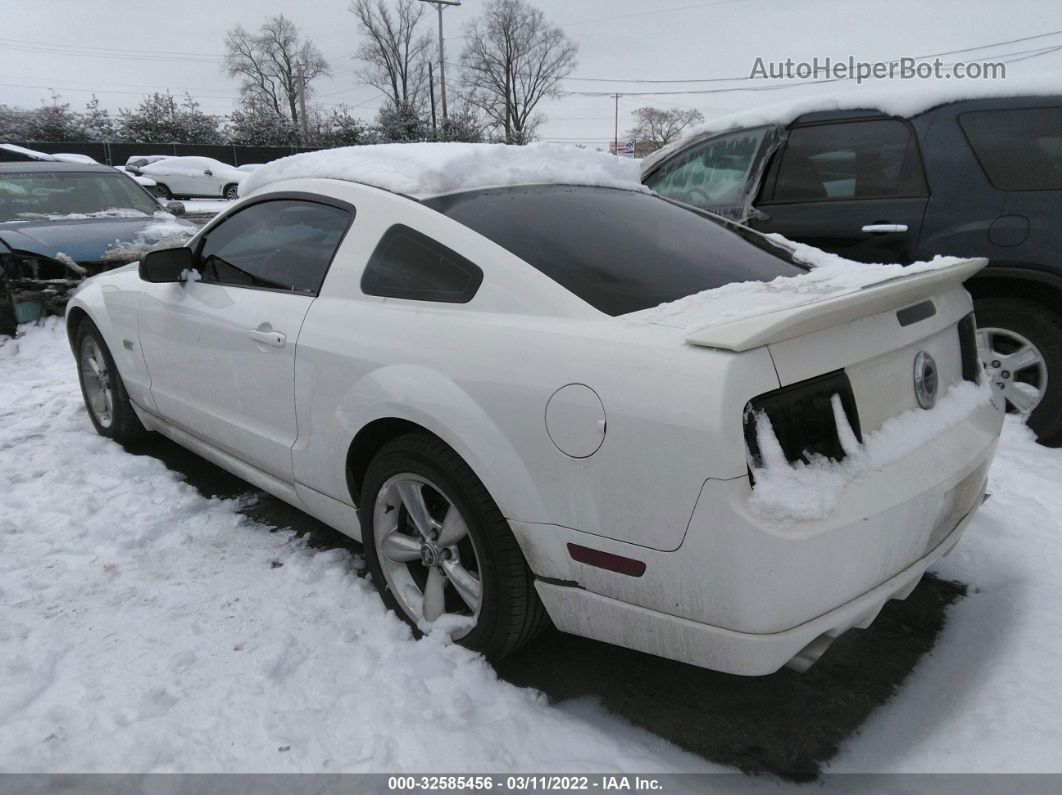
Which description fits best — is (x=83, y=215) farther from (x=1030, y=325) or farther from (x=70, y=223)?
(x=1030, y=325)

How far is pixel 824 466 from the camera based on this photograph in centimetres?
176

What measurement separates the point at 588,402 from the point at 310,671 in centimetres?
127

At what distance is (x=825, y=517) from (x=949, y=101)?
10.8ft

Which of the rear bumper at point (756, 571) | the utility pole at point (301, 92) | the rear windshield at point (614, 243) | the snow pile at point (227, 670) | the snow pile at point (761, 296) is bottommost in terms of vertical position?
the snow pile at point (227, 670)

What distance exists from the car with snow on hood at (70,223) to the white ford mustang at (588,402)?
413 centimetres

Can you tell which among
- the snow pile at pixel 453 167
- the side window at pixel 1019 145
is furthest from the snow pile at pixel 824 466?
the side window at pixel 1019 145

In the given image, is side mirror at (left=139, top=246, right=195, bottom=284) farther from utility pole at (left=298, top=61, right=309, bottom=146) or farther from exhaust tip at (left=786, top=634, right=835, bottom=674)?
utility pole at (left=298, top=61, right=309, bottom=146)

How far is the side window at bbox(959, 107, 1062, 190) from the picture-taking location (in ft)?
Result: 12.0

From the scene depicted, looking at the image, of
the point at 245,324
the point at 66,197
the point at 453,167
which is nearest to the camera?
the point at 453,167

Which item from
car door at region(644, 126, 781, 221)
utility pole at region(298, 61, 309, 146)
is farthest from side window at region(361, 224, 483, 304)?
utility pole at region(298, 61, 309, 146)

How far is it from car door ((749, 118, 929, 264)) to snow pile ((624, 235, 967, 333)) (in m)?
1.74

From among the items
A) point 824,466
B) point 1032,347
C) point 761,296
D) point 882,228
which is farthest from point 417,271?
point 1032,347

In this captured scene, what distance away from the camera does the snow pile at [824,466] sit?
1651mm

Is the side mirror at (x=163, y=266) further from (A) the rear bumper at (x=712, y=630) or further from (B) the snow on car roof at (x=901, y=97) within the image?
(B) the snow on car roof at (x=901, y=97)
